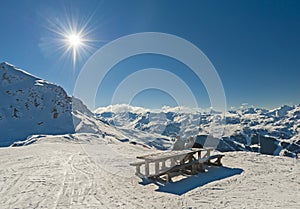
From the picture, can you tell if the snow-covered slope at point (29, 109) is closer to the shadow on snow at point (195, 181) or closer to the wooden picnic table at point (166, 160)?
the wooden picnic table at point (166, 160)

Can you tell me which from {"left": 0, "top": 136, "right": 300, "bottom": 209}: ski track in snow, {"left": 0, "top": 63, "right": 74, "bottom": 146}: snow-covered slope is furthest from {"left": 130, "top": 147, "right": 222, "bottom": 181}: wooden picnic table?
{"left": 0, "top": 63, "right": 74, "bottom": 146}: snow-covered slope

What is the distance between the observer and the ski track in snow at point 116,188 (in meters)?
7.36

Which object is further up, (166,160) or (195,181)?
(166,160)

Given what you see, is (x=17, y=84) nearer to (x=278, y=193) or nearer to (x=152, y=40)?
(x=152, y=40)

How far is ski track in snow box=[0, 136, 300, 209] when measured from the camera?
7.36 metres

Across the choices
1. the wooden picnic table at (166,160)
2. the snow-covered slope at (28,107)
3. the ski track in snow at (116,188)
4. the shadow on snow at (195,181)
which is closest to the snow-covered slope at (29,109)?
the snow-covered slope at (28,107)

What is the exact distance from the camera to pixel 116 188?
8.86m

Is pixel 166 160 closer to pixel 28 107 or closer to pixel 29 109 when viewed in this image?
pixel 29 109

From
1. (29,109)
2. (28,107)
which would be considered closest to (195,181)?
(29,109)

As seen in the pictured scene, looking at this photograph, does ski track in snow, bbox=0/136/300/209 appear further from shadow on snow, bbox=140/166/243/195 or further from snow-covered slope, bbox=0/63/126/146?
snow-covered slope, bbox=0/63/126/146

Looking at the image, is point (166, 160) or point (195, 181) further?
point (166, 160)

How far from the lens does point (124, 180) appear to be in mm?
10008

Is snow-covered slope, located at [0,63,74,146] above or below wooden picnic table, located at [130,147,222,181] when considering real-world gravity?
above

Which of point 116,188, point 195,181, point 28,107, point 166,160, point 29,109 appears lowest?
point 116,188
